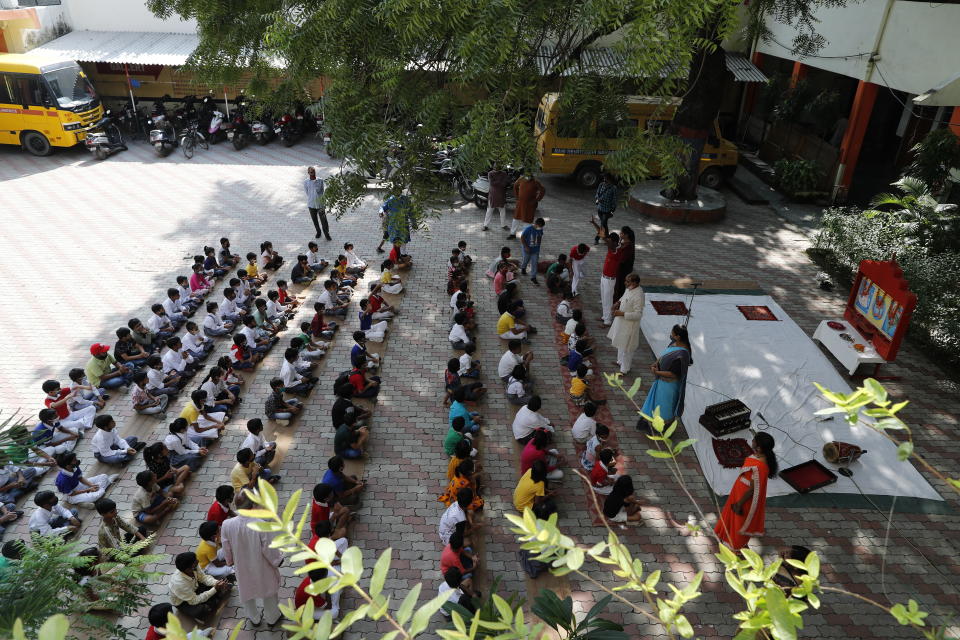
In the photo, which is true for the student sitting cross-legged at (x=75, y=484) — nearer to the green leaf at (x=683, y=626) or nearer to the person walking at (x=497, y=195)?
the green leaf at (x=683, y=626)

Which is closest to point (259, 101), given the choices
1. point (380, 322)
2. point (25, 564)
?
point (380, 322)

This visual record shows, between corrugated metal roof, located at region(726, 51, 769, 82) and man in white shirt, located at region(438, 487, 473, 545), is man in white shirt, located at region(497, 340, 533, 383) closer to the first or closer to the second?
man in white shirt, located at region(438, 487, 473, 545)

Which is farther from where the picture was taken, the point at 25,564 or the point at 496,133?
the point at 496,133

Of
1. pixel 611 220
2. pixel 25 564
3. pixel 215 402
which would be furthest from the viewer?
pixel 611 220

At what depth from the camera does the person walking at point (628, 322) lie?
7.68m

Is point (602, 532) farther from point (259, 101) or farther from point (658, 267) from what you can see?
point (259, 101)

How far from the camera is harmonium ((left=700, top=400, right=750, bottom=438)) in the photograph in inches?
277

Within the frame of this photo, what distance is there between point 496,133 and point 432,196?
1.91 m

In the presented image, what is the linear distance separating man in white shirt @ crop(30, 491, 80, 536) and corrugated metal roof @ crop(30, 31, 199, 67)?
14.0m

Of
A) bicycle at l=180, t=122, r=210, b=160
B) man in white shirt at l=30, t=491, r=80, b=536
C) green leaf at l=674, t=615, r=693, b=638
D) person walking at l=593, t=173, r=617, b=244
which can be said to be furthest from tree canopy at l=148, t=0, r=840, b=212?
bicycle at l=180, t=122, r=210, b=160

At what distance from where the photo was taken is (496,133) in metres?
6.12

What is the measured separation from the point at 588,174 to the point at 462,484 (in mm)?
11194

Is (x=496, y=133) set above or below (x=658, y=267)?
above

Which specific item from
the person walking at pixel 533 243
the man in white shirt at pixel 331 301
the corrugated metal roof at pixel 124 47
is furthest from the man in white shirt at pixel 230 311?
the corrugated metal roof at pixel 124 47
